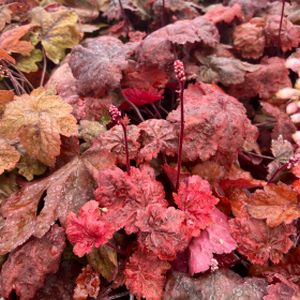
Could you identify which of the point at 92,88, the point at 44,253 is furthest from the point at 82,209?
the point at 92,88

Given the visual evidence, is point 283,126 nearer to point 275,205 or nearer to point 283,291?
point 275,205

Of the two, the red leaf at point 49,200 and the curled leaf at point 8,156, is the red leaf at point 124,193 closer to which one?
the red leaf at point 49,200

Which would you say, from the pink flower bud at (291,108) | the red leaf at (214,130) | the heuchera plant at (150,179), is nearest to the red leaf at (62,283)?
the heuchera plant at (150,179)

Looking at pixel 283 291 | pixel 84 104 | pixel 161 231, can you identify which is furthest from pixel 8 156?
pixel 283 291

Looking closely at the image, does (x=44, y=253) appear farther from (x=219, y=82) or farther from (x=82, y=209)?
(x=219, y=82)

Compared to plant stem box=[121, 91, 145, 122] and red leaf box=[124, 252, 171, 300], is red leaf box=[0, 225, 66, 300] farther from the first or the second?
plant stem box=[121, 91, 145, 122]
